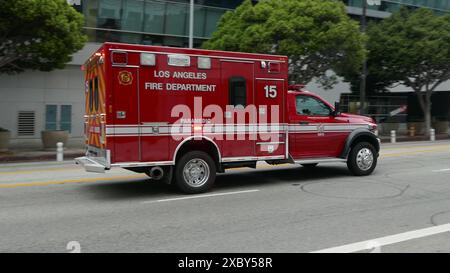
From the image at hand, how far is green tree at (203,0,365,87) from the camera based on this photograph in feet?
70.6

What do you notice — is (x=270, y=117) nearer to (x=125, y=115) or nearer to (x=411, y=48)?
(x=125, y=115)

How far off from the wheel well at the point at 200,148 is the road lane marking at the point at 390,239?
13.8 ft

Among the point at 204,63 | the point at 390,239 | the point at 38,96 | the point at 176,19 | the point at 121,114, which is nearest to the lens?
the point at 390,239

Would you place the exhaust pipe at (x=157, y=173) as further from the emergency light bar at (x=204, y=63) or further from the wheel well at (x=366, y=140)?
the wheel well at (x=366, y=140)

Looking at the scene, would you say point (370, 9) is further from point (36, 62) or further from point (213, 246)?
point (213, 246)

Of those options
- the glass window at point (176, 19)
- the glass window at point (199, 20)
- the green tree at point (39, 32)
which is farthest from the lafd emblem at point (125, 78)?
the glass window at point (199, 20)

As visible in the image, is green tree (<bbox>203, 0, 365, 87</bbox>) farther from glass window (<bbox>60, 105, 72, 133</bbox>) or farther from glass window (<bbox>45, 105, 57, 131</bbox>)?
glass window (<bbox>45, 105, 57, 131</bbox>)

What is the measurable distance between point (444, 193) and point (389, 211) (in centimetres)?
242

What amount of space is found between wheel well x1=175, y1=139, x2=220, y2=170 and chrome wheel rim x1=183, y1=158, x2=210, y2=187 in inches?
9.3

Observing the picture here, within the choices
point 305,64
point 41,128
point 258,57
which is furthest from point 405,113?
point 258,57

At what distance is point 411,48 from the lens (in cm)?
2736

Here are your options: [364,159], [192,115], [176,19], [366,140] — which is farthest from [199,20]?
[192,115]

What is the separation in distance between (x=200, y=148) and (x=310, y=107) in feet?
10.0

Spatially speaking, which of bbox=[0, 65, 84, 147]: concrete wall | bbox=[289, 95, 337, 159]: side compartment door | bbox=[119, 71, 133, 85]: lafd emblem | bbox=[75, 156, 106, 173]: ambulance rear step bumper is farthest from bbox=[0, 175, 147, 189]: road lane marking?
bbox=[0, 65, 84, 147]: concrete wall
